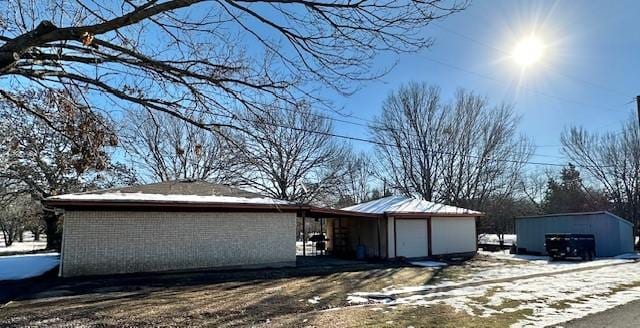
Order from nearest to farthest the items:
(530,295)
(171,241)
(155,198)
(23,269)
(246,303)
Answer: (246,303)
(530,295)
(155,198)
(171,241)
(23,269)

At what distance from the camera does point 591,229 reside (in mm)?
25250

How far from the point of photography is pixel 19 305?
9.15 metres

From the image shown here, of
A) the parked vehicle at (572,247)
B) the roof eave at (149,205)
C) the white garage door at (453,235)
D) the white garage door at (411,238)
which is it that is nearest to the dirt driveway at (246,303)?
the roof eave at (149,205)

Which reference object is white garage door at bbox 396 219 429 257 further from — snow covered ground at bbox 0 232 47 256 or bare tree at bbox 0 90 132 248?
snow covered ground at bbox 0 232 47 256

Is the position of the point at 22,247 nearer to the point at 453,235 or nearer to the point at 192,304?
the point at 453,235

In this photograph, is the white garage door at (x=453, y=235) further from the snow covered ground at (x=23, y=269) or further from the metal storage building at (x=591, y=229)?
the snow covered ground at (x=23, y=269)

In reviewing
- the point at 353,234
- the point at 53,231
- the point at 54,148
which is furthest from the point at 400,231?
the point at 53,231

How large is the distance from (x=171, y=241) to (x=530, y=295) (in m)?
11.4

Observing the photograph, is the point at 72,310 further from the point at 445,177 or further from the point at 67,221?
the point at 445,177

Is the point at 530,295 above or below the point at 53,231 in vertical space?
below

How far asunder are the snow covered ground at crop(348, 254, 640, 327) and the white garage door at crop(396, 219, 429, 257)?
654cm

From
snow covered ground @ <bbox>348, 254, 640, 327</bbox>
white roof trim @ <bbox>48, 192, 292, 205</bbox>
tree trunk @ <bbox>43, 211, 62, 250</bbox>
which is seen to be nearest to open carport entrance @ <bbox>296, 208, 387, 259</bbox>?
white roof trim @ <bbox>48, 192, 292, 205</bbox>

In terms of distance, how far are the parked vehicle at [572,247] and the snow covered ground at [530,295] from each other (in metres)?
7.29

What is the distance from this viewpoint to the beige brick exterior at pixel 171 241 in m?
14.1
